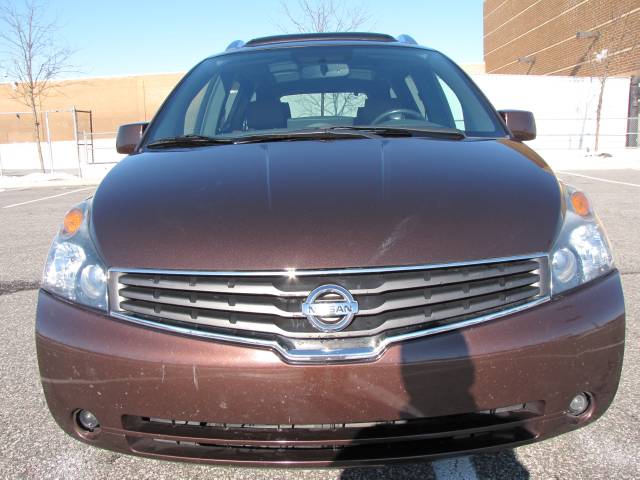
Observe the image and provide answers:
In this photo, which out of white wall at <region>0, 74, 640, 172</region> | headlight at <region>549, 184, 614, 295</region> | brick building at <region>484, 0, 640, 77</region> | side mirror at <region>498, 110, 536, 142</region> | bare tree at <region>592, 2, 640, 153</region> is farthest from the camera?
brick building at <region>484, 0, 640, 77</region>

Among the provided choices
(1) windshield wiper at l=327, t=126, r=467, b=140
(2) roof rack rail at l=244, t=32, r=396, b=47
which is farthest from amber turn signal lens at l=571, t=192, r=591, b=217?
(2) roof rack rail at l=244, t=32, r=396, b=47

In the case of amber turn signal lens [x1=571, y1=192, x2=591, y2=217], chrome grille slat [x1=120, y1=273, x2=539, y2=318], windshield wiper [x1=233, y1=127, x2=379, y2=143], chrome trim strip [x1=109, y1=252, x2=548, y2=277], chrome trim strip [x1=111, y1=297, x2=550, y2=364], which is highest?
windshield wiper [x1=233, y1=127, x2=379, y2=143]

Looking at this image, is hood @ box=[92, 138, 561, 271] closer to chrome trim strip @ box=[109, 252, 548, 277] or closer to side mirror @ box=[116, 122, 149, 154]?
chrome trim strip @ box=[109, 252, 548, 277]

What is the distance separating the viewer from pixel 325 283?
1.54 m

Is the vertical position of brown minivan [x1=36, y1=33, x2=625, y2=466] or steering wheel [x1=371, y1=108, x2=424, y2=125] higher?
steering wheel [x1=371, y1=108, x2=424, y2=125]

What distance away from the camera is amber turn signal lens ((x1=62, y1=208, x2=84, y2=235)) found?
1.87m

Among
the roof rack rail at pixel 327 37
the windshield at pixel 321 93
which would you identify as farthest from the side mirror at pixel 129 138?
the roof rack rail at pixel 327 37

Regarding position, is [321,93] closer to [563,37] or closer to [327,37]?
[327,37]

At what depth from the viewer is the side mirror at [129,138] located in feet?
9.04

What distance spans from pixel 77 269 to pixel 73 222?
246 mm

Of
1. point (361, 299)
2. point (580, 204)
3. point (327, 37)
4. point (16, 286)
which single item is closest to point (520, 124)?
point (580, 204)

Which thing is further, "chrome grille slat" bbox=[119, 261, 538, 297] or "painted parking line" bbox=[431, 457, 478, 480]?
"painted parking line" bbox=[431, 457, 478, 480]

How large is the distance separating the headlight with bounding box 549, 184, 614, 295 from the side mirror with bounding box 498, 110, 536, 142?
3.02ft

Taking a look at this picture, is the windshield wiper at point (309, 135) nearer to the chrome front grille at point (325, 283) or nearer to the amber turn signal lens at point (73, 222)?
the amber turn signal lens at point (73, 222)
